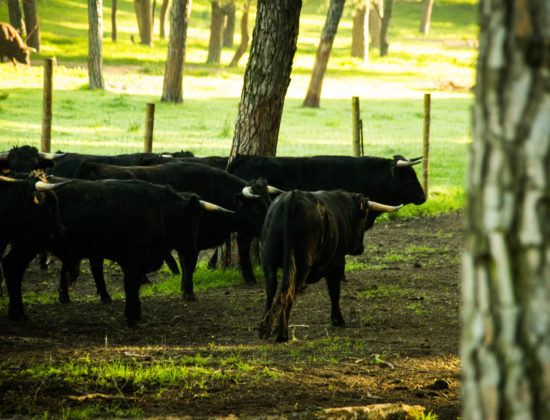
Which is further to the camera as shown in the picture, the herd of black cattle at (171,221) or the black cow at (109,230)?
the black cow at (109,230)

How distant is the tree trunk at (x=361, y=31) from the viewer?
4570 cm

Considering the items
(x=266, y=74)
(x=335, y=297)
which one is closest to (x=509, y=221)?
(x=335, y=297)

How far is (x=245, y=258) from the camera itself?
10609 mm

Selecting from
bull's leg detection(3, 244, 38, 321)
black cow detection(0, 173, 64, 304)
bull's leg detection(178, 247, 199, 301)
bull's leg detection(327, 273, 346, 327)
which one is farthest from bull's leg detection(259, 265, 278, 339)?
bull's leg detection(3, 244, 38, 321)

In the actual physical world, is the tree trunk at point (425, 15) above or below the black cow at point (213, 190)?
above

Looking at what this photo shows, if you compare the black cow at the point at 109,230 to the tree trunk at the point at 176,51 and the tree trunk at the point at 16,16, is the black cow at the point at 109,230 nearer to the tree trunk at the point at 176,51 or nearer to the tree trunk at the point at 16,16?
the tree trunk at the point at 176,51

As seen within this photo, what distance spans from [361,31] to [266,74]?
40.4 meters

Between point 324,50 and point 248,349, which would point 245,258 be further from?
point 324,50

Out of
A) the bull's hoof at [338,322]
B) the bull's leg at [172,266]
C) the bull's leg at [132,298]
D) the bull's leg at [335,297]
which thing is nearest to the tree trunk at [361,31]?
the bull's leg at [172,266]

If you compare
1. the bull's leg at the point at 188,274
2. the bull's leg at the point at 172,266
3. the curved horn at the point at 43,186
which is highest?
the curved horn at the point at 43,186

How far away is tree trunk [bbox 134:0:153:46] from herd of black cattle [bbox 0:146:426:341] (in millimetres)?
38790

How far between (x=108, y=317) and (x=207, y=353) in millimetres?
2333

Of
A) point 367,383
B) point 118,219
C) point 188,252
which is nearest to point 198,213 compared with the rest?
point 188,252

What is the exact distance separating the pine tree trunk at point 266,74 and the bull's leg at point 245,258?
4.62ft
